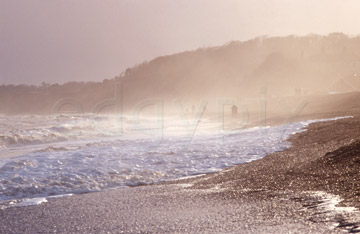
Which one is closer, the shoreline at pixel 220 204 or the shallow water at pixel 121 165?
the shoreline at pixel 220 204

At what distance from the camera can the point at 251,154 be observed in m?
9.28

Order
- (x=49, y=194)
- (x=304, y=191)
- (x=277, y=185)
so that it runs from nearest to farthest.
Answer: (x=304, y=191)
(x=277, y=185)
(x=49, y=194)

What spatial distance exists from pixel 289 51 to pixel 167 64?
128 ft

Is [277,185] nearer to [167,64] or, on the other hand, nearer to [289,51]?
[289,51]

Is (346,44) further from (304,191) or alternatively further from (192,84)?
(304,191)

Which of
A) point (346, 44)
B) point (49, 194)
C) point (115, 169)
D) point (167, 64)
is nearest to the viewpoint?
point (49, 194)

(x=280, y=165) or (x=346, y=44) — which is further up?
(x=346, y=44)

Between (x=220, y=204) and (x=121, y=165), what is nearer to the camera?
(x=220, y=204)

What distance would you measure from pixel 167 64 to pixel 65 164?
120m

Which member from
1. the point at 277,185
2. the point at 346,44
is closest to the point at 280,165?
the point at 277,185

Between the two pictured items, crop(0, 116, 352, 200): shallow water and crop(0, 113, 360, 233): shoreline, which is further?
crop(0, 116, 352, 200): shallow water

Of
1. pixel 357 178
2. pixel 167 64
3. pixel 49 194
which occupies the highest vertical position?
pixel 167 64

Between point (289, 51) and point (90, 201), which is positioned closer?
point (90, 201)

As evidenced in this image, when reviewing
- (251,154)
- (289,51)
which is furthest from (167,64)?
(251,154)
